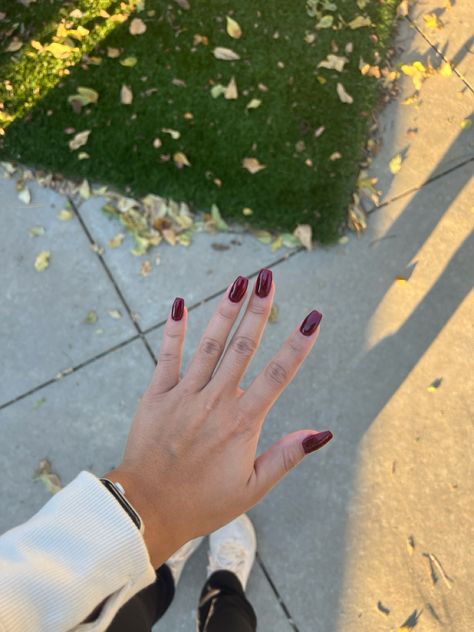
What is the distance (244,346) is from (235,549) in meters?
1.27

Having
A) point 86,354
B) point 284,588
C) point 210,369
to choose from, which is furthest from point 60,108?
point 284,588

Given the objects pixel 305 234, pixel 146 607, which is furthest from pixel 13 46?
pixel 146 607

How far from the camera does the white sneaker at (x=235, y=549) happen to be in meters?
2.52

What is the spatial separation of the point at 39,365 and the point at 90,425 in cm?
39

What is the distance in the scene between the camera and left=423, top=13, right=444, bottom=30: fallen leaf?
130 inches

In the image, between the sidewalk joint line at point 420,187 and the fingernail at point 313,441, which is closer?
the fingernail at point 313,441

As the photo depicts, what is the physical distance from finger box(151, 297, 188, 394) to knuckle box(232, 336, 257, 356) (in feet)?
0.54

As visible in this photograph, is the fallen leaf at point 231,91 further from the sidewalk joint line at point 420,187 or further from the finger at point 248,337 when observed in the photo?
the finger at point 248,337

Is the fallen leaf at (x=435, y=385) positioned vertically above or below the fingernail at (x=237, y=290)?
below

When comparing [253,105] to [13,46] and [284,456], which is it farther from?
[284,456]

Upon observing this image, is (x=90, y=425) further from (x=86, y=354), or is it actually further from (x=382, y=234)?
(x=382, y=234)

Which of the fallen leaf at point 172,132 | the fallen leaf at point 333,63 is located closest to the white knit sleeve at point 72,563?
the fallen leaf at point 172,132

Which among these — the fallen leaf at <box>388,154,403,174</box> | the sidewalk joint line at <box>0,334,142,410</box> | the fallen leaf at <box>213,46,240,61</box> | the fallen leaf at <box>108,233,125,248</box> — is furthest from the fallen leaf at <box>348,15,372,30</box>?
the sidewalk joint line at <box>0,334,142,410</box>

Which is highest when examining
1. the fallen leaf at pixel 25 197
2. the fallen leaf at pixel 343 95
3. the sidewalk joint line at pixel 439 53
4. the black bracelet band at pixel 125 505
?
the sidewalk joint line at pixel 439 53
